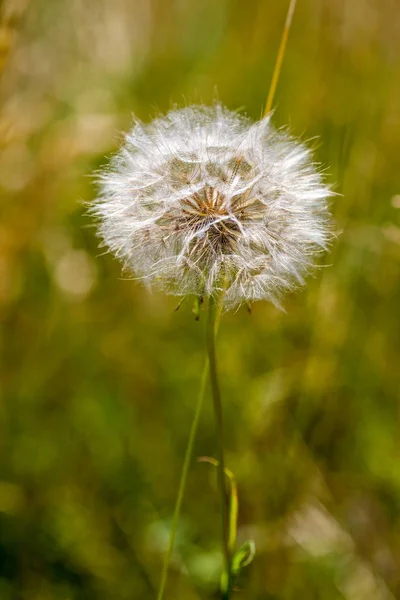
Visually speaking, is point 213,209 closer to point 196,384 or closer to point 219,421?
point 219,421

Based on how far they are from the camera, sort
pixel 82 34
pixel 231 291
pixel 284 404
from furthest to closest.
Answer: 1. pixel 82 34
2. pixel 284 404
3. pixel 231 291

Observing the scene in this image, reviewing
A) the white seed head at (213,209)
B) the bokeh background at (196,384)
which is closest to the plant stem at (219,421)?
the white seed head at (213,209)

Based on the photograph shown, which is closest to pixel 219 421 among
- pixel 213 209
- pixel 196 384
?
pixel 213 209

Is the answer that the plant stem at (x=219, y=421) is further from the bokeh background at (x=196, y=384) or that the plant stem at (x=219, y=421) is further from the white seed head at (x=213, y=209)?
the bokeh background at (x=196, y=384)

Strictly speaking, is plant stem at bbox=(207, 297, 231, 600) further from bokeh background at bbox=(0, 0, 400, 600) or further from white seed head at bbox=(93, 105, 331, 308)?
bokeh background at bbox=(0, 0, 400, 600)

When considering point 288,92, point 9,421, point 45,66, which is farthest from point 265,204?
point 45,66

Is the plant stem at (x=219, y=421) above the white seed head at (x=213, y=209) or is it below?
below

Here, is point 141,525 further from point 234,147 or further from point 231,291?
point 234,147
